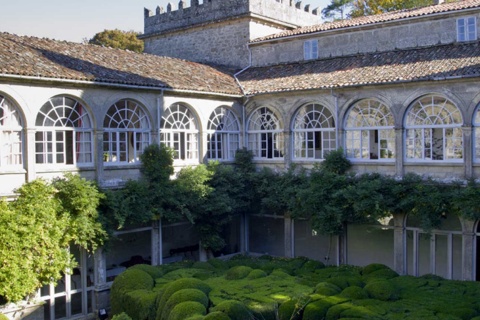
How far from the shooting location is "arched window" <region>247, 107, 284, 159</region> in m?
22.6

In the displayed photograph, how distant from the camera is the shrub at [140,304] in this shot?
49.0ft

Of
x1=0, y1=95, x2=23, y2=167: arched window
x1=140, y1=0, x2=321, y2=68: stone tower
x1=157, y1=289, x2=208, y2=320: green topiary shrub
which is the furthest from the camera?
x1=140, y1=0, x2=321, y2=68: stone tower

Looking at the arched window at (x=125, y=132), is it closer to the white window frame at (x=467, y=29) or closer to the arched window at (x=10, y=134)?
the arched window at (x=10, y=134)

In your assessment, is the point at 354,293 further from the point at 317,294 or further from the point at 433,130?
the point at 433,130

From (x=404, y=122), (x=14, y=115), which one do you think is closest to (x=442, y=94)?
(x=404, y=122)

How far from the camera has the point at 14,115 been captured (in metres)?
16.6

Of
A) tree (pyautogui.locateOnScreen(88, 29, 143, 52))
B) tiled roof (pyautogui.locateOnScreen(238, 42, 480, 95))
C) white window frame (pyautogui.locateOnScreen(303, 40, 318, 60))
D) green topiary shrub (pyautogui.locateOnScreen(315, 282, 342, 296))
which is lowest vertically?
green topiary shrub (pyautogui.locateOnScreen(315, 282, 342, 296))

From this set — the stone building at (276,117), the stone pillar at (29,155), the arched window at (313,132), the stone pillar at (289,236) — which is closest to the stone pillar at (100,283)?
the stone building at (276,117)

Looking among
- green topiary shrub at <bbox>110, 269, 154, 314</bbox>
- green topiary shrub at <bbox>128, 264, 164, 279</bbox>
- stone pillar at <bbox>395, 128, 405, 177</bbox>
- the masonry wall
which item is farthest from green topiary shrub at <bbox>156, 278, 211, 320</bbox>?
the masonry wall

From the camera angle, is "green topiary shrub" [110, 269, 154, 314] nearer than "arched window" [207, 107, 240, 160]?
Yes

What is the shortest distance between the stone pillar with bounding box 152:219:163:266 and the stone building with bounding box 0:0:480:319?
1.7 inches

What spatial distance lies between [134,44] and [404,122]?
27.2 meters

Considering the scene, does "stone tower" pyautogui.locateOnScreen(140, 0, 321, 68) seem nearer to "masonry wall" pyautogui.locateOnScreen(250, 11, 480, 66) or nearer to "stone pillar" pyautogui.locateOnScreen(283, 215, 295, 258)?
"masonry wall" pyautogui.locateOnScreen(250, 11, 480, 66)

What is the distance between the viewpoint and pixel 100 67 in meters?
19.2
